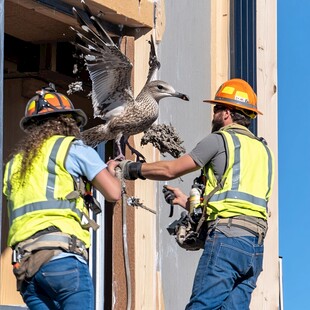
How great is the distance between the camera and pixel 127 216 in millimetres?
9953

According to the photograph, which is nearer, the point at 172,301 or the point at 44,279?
the point at 44,279

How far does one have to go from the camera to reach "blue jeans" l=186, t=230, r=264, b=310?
735cm

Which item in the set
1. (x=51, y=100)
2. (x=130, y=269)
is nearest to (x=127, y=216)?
(x=130, y=269)

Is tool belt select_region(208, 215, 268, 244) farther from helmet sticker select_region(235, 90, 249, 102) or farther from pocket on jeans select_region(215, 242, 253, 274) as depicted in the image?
helmet sticker select_region(235, 90, 249, 102)

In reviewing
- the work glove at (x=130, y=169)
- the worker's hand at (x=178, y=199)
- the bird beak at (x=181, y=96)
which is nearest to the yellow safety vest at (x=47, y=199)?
the work glove at (x=130, y=169)

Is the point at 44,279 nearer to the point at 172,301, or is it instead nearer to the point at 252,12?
the point at 172,301

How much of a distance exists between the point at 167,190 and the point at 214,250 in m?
0.76

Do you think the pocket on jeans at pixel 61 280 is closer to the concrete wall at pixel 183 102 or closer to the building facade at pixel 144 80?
the building facade at pixel 144 80

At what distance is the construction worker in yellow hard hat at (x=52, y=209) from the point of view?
6.32 meters

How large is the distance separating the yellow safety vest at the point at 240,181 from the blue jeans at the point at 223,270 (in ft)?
0.57

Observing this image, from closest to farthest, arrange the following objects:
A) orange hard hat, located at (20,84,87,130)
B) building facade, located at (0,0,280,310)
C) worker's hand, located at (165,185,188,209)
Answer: orange hard hat, located at (20,84,87,130)
worker's hand, located at (165,185,188,209)
building facade, located at (0,0,280,310)

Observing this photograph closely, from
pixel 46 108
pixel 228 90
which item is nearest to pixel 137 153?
pixel 228 90

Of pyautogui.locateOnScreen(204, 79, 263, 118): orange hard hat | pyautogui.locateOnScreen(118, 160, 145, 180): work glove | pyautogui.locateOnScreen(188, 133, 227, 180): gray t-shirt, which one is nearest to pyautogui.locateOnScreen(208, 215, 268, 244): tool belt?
pyautogui.locateOnScreen(188, 133, 227, 180): gray t-shirt

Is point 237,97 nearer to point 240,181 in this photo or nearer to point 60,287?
point 240,181
